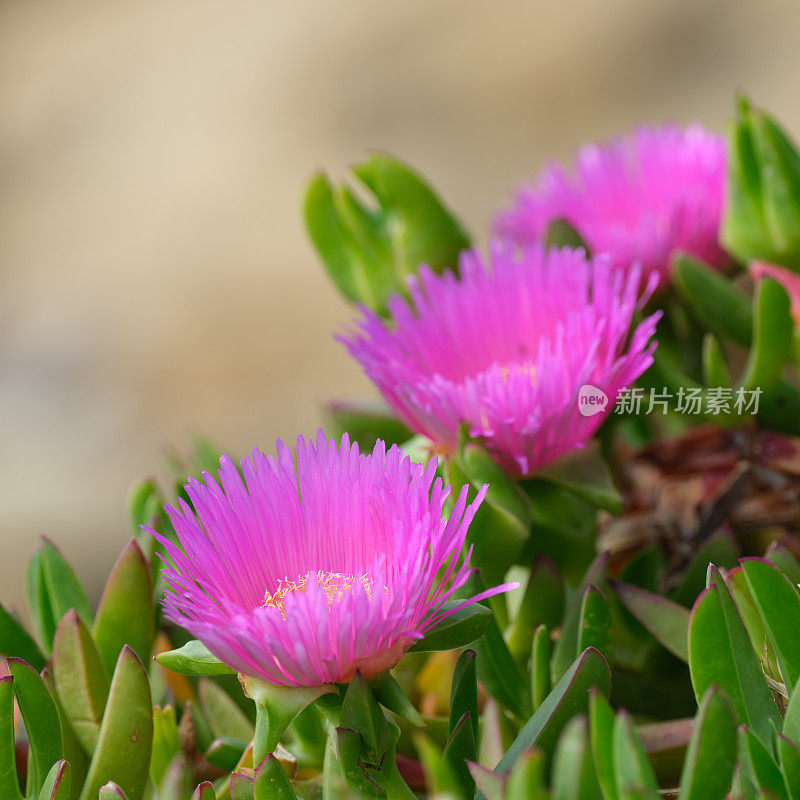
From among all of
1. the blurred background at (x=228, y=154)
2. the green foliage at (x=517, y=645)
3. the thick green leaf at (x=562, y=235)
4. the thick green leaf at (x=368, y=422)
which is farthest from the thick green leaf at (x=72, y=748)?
the blurred background at (x=228, y=154)

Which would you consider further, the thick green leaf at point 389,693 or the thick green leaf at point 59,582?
the thick green leaf at point 59,582

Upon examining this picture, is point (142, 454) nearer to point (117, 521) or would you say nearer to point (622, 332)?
point (117, 521)

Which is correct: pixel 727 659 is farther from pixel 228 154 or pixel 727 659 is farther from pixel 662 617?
pixel 228 154

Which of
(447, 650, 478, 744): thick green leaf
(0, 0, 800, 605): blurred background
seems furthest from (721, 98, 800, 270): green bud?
(0, 0, 800, 605): blurred background

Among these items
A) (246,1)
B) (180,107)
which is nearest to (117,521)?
(180,107)

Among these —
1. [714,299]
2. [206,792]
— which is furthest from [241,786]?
[714,299]

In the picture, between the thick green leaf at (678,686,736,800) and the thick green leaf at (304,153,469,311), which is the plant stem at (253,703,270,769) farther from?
the thick green leaf at (304,153,469,311)

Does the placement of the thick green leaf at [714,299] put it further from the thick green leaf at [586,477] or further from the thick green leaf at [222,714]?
the thick green leaf at [222,714]
